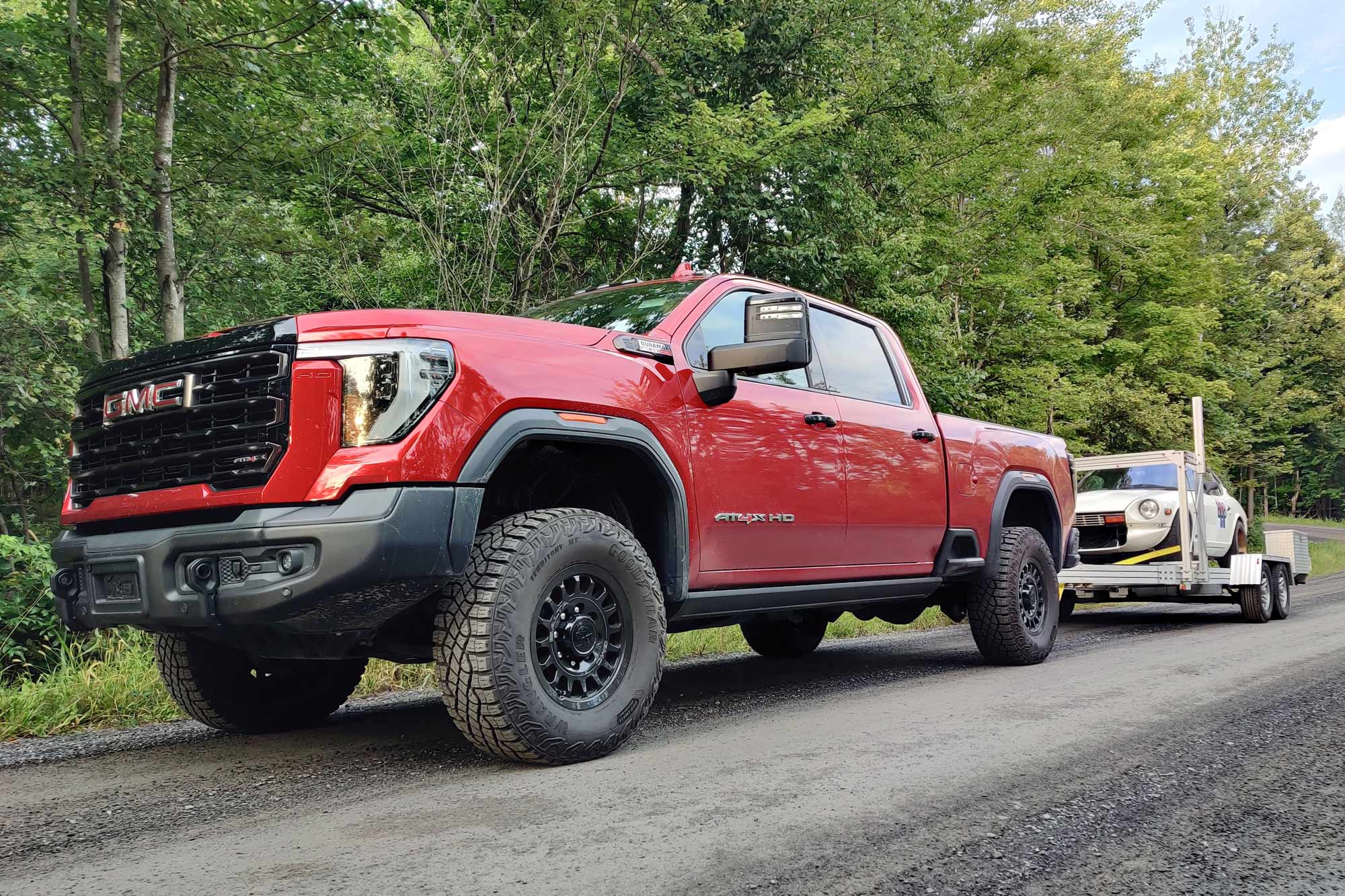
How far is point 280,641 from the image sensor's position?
3363 millimetres

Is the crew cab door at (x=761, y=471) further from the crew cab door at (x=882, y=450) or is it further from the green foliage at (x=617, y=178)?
the green foliage at (x=617, y=178)

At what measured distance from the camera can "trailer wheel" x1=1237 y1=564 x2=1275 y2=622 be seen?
34.7 feet

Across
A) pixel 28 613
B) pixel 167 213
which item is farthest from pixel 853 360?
pixel 167 213

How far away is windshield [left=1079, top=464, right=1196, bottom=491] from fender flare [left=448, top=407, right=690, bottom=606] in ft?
27.7

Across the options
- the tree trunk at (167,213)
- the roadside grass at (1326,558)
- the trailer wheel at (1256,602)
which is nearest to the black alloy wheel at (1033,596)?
the trailer wheel at (1256,602)

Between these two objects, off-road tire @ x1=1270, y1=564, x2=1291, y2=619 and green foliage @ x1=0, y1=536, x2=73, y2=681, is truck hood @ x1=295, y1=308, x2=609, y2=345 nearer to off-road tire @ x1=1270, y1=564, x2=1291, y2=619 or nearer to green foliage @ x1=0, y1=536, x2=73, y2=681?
green foliage @ x1=0, y1=536, x2=73, y2=681

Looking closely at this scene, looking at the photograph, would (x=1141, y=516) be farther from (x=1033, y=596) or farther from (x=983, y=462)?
(x=983, y=462)

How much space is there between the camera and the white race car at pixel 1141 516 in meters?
10.5

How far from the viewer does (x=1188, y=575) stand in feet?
33.0

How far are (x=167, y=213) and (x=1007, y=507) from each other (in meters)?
7.29

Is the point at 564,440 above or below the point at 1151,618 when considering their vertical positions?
above

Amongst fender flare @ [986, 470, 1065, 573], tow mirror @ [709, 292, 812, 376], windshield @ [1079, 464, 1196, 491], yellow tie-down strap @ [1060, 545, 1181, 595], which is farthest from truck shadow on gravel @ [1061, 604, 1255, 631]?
tow mirror @ [709, 292, 812, 376]

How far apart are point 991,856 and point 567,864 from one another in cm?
106

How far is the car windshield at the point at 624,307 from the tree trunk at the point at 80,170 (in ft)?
14.9
